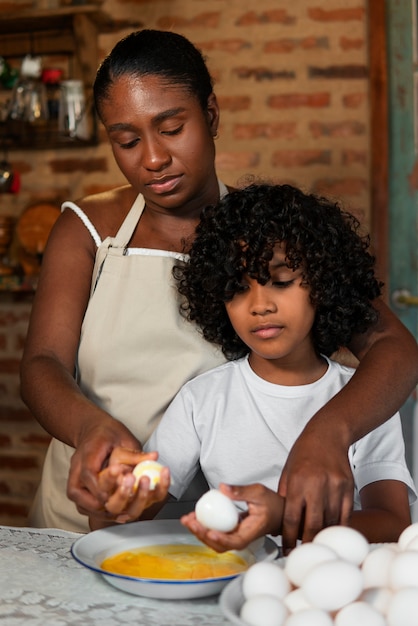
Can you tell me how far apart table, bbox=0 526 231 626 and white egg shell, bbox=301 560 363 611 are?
0.16m

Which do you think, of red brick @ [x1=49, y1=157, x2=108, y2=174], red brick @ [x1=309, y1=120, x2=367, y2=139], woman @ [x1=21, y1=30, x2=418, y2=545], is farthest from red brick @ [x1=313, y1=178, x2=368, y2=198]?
woman @ [x1=21, y1=30, x2=418, y2=545]

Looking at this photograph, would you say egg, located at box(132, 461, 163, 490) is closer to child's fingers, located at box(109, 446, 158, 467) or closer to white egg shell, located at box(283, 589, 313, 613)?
child's fingers, located at box(109, 446, 158, 467)

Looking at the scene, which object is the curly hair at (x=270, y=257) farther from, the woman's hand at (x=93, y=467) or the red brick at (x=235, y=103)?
the red brick at (x=235, y=103)

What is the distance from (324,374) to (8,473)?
2.05 meters

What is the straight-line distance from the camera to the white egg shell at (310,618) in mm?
747

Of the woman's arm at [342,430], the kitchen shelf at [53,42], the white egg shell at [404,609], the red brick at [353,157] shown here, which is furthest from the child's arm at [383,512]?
the kitchen shelf at [53,42]

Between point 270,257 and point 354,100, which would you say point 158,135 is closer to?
point 270,257

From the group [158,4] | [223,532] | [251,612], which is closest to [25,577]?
[223,532]

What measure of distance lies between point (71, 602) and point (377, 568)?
349mm

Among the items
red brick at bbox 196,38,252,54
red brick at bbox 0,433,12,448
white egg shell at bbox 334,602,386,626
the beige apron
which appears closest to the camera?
white egg shell at bbox 334,602,386,626

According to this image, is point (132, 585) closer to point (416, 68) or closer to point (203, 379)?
point (203, 379)

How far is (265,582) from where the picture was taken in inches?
32.5

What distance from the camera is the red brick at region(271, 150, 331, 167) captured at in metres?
2.93

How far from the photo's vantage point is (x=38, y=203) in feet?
10.4
